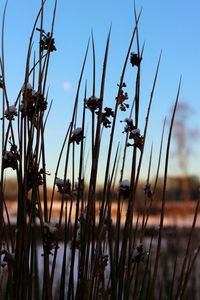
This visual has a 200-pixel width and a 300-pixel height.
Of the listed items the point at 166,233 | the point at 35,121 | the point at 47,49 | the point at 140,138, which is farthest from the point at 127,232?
the point at 166,233

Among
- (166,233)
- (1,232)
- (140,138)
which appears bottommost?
(166,233)

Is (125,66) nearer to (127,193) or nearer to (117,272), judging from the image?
(127,193)

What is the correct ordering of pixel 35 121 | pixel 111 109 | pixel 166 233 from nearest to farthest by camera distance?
pixel 35 121, pixel 111 109, pixel 166 233

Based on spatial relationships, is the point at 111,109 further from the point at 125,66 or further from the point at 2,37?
the point at 2,37

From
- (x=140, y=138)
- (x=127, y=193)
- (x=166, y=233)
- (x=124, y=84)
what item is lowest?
(x=166, y=233)

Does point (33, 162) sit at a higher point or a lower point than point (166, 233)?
higher

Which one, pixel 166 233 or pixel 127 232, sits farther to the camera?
pixel 166 233

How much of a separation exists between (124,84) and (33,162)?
324mm

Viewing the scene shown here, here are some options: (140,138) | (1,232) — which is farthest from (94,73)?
(1,232)

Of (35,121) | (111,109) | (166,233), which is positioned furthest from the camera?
(166,233)

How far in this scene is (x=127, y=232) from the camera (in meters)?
1.39

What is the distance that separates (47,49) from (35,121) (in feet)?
0.66

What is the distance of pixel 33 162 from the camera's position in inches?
51.0

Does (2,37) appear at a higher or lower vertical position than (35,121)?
higher
